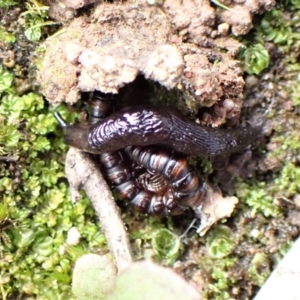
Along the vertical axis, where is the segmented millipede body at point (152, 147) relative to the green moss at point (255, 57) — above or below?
below

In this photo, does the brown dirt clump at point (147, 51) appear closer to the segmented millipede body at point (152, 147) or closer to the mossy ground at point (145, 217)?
the segmented millipede body at point (152, 147)

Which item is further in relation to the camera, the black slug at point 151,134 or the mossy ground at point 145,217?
the mossy ground at point 145,217

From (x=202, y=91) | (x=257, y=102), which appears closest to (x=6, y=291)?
(x=202, y=91)

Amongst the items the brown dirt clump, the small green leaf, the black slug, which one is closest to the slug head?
the black slug

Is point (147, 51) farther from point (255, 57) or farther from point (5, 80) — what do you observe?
point (5, 80)

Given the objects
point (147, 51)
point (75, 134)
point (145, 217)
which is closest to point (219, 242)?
point (145, 217)

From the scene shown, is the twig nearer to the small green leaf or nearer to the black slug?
the black slug

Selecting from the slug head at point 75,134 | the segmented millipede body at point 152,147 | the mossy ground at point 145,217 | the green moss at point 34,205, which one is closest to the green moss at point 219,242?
the mossy ground at point 145,217
